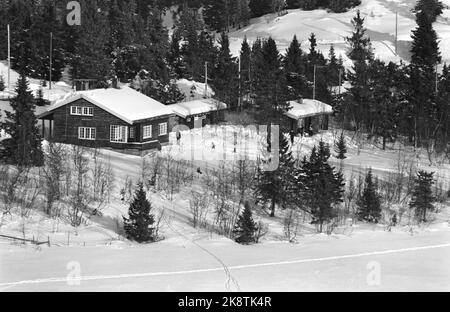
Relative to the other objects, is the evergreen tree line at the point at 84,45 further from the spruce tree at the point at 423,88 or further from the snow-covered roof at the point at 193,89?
the spruce tree at the point at 423,88

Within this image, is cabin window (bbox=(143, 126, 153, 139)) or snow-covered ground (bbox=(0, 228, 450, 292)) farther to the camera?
cabin window (bbox=(143, 126, 153, 139))

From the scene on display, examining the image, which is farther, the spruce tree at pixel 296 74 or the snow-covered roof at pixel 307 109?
the spruce tree at pixel 296 74

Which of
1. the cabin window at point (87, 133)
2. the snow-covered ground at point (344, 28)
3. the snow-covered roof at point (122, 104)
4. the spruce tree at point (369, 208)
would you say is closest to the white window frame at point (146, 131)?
the snow-covered roof at point (122, 104)

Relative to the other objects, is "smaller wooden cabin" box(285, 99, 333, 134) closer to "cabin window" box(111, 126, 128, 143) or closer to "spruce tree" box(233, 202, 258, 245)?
"cabin window" box(111, 126, 128, 143)

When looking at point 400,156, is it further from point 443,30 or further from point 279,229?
point 443,30

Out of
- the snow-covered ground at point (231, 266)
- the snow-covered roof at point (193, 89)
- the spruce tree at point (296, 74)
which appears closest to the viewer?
the snow-covered ground at point (231, 266)

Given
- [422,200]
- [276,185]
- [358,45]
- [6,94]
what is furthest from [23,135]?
[358,45]

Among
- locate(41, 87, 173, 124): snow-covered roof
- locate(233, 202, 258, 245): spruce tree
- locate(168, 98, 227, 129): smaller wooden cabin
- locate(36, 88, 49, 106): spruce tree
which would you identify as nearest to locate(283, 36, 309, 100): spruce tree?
locate(168, 98, 227, 129): smaller wooden cabin
